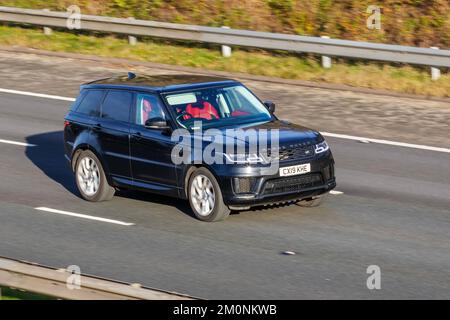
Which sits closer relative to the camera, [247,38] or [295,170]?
[295,170]

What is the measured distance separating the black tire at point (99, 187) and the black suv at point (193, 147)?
0.01 metres

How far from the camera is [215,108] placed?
43.2 ft

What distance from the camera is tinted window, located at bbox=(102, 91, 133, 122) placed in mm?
13602

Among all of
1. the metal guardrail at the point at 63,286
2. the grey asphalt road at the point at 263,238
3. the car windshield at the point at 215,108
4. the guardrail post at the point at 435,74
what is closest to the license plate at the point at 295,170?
the grey asphalt road at the point at 263,238

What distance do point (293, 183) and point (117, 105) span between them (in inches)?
110

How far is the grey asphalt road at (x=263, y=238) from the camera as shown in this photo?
33.6 feet

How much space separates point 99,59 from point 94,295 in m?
16.6

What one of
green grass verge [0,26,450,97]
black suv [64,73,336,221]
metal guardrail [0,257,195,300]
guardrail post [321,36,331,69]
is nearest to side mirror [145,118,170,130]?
black suv [64,73,336,221]

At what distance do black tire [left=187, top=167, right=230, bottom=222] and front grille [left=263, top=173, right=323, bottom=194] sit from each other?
54cm

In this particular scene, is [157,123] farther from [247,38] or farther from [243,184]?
[247,38]

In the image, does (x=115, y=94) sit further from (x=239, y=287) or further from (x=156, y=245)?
(x=239, y=287)

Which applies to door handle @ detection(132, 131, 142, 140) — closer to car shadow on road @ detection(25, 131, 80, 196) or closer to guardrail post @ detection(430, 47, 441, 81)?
car shadow on road @ detection(25, 131, 80, 196)

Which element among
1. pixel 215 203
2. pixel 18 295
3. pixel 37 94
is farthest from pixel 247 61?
pixel 18 295

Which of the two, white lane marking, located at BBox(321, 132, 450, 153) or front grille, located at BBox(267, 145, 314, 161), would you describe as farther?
white lane marking, located at BBox(321, 132, 450, 153)
